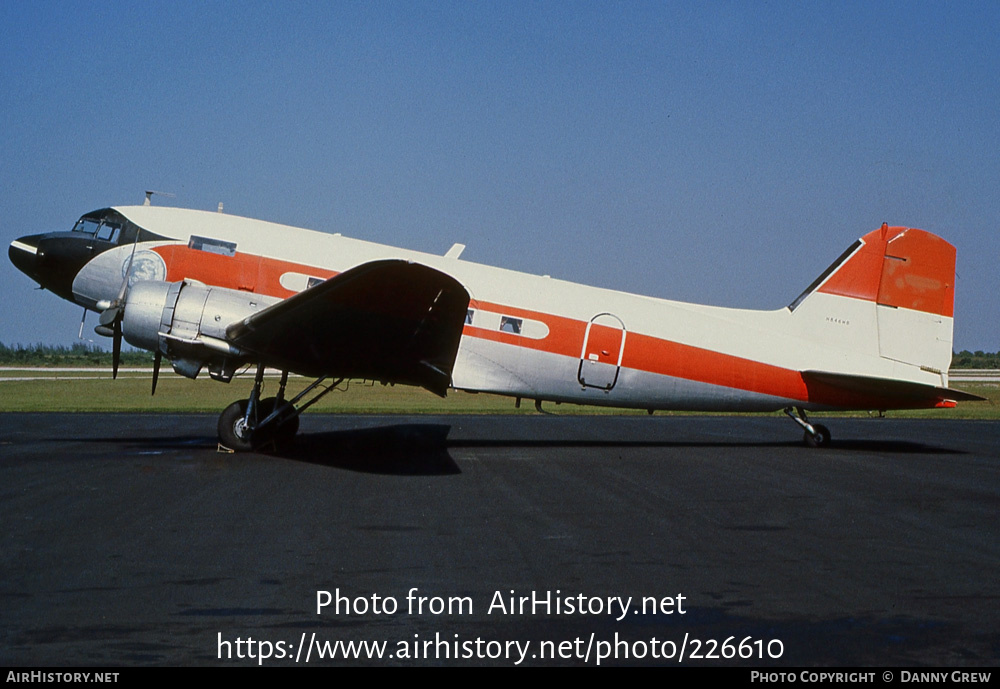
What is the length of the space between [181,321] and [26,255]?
12.9 ft

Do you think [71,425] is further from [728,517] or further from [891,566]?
[891,566]

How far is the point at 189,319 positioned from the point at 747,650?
10.4 metres

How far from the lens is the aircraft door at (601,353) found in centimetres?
1477

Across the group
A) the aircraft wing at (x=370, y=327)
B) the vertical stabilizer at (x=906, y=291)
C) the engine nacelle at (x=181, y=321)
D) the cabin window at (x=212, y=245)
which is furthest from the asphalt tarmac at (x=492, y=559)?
the cabin window at (x=212, y=245)

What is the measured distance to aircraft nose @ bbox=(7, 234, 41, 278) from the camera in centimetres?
1434

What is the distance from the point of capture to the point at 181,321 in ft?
41.8

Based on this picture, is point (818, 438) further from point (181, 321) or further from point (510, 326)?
point (181, 321)

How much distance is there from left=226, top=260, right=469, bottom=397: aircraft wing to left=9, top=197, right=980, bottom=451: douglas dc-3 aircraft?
0.03 meters

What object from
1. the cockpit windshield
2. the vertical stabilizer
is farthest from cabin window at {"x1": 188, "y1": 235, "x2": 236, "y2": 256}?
the vertical stabilizer

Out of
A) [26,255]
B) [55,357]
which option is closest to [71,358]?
[55,357]

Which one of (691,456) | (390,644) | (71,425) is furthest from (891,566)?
(71,425)

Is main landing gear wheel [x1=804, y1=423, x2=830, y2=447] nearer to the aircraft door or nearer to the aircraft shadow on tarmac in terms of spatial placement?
the aircraft shadow on tarmac

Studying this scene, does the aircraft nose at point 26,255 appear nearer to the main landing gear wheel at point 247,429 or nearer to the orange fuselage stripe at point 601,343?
the orange fuselage stripe at point 601,343

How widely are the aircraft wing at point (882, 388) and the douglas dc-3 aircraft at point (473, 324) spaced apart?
3 centimetres
